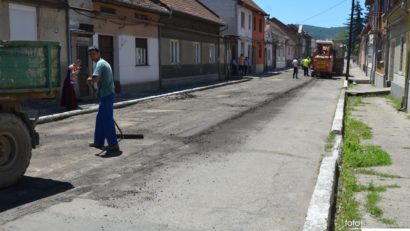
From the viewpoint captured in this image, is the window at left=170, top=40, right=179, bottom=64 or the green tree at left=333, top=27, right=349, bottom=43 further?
the green tree at left=333, top=27, right=349, bottom=43

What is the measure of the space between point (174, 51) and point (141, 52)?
171 inches

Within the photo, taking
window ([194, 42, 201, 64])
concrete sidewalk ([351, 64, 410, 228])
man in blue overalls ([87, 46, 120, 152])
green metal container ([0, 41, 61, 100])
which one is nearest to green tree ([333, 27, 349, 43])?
window ([194, 42, 201, 64])

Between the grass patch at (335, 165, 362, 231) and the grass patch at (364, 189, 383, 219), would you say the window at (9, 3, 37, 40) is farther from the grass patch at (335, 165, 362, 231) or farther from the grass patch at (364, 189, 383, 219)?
the grass patch at (364, 189, 383, 219)

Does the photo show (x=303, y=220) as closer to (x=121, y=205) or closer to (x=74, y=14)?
(x=121, y=205)

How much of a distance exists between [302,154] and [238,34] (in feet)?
113

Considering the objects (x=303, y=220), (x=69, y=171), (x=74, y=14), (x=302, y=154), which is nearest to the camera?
(x=303, y=220)

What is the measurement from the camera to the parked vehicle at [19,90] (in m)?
6.04

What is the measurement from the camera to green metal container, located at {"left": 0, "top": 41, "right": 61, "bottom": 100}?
600cm

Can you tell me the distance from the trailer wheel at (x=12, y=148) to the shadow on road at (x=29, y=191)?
15 centimetres

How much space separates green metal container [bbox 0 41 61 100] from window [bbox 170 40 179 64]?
65.5ft

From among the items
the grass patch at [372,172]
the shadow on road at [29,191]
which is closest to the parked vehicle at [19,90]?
the shadow on road at [29,191]

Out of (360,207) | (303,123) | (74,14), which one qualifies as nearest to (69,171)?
(360,207)

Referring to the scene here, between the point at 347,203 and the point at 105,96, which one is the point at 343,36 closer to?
the point at 105,96

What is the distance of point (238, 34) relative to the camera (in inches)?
1658
